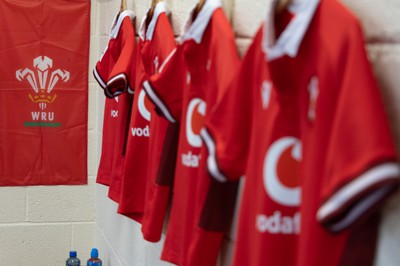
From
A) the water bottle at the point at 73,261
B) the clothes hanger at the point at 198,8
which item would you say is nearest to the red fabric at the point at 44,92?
the water bottle at the point at 73,261

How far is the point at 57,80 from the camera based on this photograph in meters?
2.85

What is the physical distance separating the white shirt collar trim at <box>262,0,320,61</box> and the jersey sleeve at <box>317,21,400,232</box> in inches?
3.0

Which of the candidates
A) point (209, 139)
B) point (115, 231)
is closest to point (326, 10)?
point (209, 139)

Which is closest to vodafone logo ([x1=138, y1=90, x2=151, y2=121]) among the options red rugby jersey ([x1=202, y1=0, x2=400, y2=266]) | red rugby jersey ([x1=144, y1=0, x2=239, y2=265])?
red rugby jersey ([x1=144, y1=0, x2=239, y2=265])

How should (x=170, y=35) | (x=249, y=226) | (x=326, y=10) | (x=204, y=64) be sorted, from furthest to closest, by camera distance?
(x=170, y=35)
(x=204, y=64)
(x=249, y=226)
(x=326, y=10)

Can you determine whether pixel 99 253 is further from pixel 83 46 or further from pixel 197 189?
pixel 197 189

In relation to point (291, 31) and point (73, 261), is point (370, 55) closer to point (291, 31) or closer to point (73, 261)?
point (291, 31)

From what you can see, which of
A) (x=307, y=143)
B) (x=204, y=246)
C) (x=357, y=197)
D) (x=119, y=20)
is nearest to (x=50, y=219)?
(x=119, y=20)

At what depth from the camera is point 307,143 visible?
0.69 meters

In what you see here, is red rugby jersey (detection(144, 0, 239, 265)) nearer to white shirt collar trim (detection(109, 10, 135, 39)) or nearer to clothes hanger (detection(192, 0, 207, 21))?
clothes hanger (detection(192, 0, 207, 21))

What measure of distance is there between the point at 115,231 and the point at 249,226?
1.62 meters

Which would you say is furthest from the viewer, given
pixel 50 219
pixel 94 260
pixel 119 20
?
pixel 50 219

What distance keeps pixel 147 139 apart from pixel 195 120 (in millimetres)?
437

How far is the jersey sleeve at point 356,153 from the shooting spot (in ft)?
1.85
